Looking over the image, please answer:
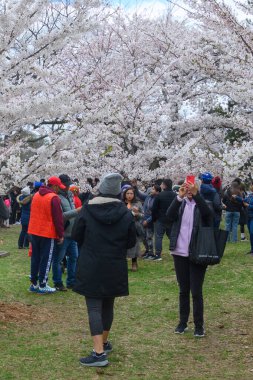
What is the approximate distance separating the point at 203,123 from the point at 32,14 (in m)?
12.7

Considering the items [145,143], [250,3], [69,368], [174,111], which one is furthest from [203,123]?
[69,368]

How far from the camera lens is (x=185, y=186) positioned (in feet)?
21.6

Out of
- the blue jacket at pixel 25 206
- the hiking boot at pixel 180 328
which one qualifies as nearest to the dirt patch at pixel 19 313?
the hiking boot at pixel 180 328

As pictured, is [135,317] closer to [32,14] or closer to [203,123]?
[32,14]

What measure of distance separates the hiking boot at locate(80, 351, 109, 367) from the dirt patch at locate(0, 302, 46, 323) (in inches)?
76.0

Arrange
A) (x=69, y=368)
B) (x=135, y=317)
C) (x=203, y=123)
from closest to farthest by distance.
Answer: (x=69, y=368) < (x=135, y=317) < (x=203, y=123)

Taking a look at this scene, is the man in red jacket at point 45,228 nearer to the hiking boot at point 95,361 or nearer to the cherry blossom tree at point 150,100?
the cherry blossom tree at point 150,100

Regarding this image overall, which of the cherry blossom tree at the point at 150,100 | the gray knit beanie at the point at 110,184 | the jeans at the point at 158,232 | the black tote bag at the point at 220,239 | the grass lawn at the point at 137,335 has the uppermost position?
the cherry blossom tree at the point at 150,100

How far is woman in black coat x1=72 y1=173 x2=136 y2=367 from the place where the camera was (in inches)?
223

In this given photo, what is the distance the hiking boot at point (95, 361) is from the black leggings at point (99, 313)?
0.21 meters

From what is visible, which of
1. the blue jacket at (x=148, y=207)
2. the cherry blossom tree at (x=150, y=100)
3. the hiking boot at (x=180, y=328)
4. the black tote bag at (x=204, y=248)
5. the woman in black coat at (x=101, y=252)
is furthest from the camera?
the blue jacket at (x=148, y=207)

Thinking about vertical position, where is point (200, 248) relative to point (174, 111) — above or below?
below

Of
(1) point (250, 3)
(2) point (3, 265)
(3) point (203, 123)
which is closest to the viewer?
(1) point (250, 3)

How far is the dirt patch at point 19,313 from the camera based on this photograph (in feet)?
24.3
